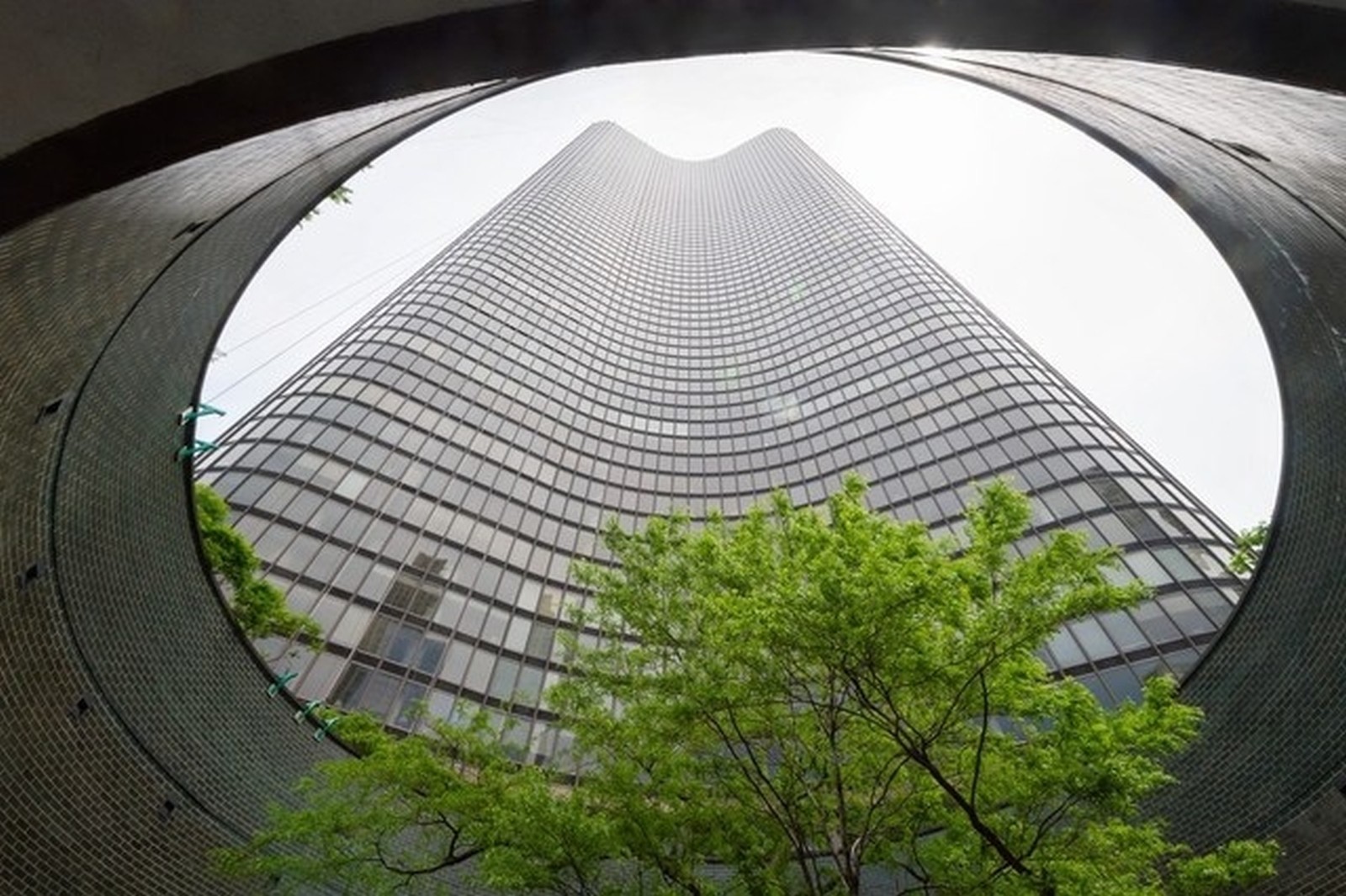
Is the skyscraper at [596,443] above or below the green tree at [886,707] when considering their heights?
above

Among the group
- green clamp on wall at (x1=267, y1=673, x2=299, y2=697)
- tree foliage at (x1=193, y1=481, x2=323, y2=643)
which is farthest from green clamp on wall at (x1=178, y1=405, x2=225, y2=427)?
tree foliage at (x1=193, y1=481, x2=323, y2=643)

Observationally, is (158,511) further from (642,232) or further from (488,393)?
(642,232)

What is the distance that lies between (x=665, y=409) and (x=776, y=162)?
201 feet

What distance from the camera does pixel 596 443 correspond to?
43906 millimetres

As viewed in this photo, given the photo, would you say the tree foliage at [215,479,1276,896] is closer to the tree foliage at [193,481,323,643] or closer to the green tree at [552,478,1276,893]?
the green tree at [552,478,1276,893]

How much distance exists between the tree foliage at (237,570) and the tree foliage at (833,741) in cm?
968

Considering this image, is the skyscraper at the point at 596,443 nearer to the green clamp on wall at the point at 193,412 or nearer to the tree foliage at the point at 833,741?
the tree foliage at the point at 833,741

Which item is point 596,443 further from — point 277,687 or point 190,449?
point 190,449

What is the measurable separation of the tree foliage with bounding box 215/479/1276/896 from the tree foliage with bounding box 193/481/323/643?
968 cm

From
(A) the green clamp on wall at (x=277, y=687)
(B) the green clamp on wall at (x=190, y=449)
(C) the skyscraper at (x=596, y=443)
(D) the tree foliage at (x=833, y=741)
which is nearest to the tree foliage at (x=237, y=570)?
(C) the skyscraper at (x=596, y=443)

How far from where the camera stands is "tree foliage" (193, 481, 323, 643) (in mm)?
19344

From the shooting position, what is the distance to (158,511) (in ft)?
39.3

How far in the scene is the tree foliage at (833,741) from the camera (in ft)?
30.1

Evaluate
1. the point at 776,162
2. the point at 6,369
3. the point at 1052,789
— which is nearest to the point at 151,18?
the point at 6,369
